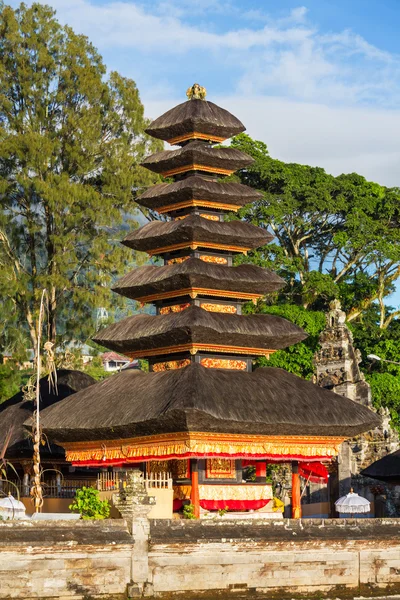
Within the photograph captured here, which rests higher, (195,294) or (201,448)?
(195,294)

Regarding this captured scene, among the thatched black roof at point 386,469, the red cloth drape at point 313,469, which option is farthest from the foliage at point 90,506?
the thatched black roof at point 386,469

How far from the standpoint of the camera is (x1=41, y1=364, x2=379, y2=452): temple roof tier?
31.6m

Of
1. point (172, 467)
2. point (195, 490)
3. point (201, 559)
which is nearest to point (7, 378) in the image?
point (172, 467)

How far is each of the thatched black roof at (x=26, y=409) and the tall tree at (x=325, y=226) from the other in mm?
21623

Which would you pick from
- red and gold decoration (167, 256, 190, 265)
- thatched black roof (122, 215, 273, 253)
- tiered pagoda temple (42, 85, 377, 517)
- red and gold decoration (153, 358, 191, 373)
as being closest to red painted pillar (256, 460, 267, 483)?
tiered pagoda temple (42, 85, 377, 517)

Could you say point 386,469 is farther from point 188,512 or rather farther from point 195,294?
point 188,512

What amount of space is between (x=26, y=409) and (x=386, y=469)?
1285 centimetres

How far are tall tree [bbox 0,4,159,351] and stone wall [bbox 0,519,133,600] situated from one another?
26.2m

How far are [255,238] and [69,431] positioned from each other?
873 centimetres

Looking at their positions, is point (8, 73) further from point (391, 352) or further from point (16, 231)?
point (391, 352)

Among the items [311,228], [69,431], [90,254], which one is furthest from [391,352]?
[69,431]

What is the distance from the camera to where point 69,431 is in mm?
34812

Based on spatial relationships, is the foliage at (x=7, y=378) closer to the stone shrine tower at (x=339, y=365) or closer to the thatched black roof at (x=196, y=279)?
the stone shrine tower at (x=339, y=365)

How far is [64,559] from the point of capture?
26406 millimetres
